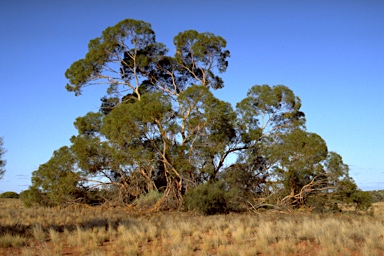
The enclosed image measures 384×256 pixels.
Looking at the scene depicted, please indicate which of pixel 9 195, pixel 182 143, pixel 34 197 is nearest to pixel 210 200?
pixel 182 143

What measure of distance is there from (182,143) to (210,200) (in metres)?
4.39

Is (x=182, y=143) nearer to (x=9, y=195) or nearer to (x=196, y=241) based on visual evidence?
(x=196, y=241)

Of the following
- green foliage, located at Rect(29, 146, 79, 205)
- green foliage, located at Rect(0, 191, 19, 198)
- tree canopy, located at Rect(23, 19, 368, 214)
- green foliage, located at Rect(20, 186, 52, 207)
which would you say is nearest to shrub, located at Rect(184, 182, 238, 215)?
tree canopy, located at Rect(23, 19, 368, 214)

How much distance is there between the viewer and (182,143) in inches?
902

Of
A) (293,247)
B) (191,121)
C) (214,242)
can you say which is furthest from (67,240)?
(191,121)

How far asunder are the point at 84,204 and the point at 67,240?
14.0 meters

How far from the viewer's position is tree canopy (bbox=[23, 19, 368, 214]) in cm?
2167

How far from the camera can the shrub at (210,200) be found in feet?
65.6

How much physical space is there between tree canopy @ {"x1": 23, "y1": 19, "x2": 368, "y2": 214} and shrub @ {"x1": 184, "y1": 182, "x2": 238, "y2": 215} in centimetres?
7

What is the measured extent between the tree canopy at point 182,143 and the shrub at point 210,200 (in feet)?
0.22

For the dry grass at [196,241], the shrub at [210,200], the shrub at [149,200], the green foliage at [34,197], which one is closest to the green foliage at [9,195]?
the green foliage at [34,197]

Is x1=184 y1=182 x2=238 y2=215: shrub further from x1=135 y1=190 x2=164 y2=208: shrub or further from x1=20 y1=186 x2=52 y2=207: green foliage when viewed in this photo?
x1=20 y1=186 x2=52 y2=207: green foliage

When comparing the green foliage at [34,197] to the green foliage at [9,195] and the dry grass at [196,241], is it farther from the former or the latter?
the green foliage at [9,195]

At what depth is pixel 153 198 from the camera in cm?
2292
